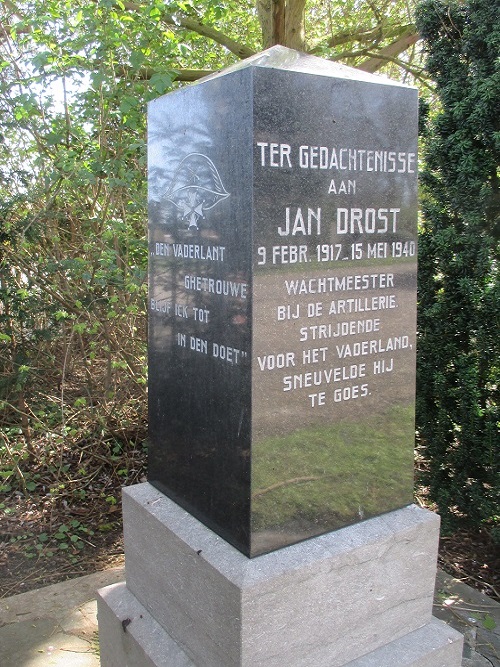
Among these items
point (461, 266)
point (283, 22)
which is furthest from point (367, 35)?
point (461, 266)

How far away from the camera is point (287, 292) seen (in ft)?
6.59

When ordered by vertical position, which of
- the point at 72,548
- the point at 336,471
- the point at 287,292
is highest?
the point at 287,292

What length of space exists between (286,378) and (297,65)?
3.26 ft

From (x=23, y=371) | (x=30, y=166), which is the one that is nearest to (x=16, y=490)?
(x=23, y=371)

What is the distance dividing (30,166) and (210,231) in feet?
11.2

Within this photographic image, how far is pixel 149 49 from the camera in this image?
462 cm

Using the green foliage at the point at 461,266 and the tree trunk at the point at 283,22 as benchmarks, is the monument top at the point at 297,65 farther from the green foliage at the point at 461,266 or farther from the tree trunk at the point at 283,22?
the tree trunk at the point at 283,22

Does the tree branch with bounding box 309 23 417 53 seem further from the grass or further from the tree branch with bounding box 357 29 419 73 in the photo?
the grass

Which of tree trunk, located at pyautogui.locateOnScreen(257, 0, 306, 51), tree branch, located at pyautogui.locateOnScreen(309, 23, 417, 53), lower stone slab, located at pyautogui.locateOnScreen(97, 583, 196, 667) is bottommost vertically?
lower stone slab, located at pyautogui.locateOnScreen(97, 583, 196, 667)

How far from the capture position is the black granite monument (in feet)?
6.47

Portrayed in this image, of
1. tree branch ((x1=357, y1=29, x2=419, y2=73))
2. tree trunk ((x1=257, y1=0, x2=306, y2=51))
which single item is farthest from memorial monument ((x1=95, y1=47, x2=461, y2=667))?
tree branch ((x1=357, y1=29, x2=419, y2=73))

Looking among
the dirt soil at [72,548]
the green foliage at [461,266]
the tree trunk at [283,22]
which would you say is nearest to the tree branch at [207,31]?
the tree trunk at [283,22]

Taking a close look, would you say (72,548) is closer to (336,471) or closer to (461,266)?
(336,471)

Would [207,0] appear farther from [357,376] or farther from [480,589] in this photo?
[480,589]
